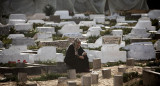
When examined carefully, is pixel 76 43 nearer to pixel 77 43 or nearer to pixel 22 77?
pixel 77 43

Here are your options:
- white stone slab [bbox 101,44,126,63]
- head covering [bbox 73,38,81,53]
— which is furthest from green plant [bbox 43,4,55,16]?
head covering [bbox 73,38,81,53]

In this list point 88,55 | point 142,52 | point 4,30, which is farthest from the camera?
point 4,30

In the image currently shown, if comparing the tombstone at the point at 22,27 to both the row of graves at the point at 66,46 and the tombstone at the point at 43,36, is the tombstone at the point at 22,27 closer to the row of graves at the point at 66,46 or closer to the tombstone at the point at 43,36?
the row of graves at the point at 66,46

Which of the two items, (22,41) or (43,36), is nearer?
(22,41)

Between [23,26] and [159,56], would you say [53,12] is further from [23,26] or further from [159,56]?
[159,56]

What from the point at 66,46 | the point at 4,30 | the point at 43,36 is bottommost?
the point at 66,46

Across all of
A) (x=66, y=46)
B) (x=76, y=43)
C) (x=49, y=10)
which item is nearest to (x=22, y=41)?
(x=66, y=46)

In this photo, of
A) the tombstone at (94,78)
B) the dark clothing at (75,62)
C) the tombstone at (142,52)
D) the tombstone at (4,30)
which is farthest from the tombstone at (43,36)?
the tombstone at (94,78)

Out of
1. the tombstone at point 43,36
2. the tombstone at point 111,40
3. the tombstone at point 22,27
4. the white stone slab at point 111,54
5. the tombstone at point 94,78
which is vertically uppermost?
the tombstone at point 22,27

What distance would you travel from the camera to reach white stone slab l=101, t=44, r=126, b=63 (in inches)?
502

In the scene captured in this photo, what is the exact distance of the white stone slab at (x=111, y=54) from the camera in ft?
41.8

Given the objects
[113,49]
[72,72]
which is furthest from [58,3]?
[72,72]

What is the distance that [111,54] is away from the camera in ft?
42.2

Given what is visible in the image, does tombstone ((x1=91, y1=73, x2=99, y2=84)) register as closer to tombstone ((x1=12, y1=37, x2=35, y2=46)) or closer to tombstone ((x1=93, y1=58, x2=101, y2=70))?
tombstone ((x1=93, y1=58, x2=101, y2=70))
